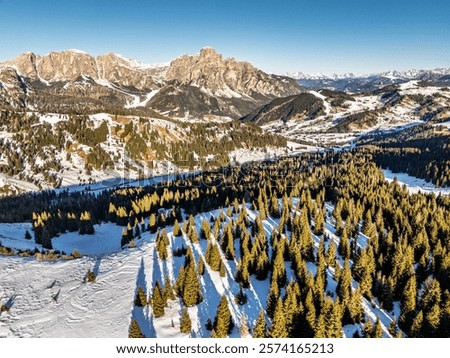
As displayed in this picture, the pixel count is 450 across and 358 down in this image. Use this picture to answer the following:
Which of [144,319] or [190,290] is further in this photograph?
[190,290]

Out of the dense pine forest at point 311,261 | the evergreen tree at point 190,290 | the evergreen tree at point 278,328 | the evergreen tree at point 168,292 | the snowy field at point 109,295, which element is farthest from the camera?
the evergreen tree at point 168,292

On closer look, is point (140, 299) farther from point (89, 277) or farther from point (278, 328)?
point (278, 328)

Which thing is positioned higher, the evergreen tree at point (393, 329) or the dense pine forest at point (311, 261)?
the dense pine forest at point (311, 261)

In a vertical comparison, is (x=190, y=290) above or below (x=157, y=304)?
above

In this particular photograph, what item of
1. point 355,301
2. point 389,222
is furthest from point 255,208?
point 355,301

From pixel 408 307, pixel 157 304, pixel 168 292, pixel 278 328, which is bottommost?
pixel 408 307

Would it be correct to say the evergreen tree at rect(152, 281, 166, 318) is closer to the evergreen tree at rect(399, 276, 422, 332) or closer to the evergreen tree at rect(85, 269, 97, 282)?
the evergreen tree at rect(85, 269, 97, 282)

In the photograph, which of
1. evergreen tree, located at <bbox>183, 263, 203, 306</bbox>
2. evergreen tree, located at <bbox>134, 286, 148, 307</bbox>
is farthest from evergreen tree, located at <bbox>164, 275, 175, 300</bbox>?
evergreen tree, located at <bbox>134, 286, 148, 307</bbox>

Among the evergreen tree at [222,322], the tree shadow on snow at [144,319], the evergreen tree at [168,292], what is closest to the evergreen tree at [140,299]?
the tree shadow on snow at [144,319]

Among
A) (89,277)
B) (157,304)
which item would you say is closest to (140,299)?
(157,304)

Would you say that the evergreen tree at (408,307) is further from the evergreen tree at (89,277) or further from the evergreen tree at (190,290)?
the evergreen tree at (89,277)

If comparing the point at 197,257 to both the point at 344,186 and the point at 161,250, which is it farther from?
the point at 344,186
